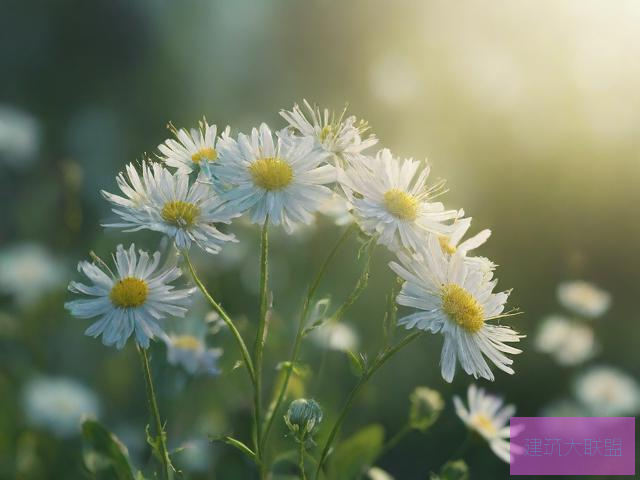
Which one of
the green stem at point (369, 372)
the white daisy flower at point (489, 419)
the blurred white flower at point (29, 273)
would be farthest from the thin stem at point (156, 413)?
the blurred white flower at point (29, 273)

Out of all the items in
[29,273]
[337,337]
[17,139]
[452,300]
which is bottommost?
[452,300]

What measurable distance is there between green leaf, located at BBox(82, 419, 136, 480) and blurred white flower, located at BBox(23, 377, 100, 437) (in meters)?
0.58

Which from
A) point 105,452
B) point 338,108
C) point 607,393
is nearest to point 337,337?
point 105,452

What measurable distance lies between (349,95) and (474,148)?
434 millimetres

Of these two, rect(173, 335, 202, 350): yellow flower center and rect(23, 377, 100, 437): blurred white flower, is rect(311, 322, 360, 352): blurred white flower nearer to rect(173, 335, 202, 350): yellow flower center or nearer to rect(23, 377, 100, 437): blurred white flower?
rect(173, 335, 202, 350): yellow flower center

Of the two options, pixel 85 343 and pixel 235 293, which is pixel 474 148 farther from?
pixel 85 343

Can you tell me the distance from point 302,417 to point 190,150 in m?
0.28

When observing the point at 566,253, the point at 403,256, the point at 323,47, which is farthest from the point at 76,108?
the point at 403,256

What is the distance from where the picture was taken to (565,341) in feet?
6.56

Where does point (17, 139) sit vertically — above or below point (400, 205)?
above

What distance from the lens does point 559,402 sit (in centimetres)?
197

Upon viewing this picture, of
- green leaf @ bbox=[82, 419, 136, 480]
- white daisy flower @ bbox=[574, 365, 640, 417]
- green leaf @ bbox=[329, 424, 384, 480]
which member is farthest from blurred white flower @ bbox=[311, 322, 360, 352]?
white daisy flower @ bbox=[574, 365, 640, 417]

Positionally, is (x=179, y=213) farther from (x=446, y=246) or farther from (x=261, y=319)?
→ (x=446, y=246)

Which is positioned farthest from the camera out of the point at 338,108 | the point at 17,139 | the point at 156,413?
the point at 338,108
